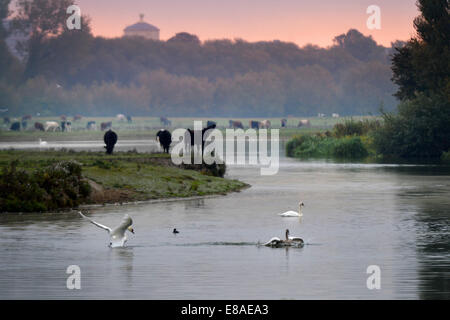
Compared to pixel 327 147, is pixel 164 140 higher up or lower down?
higher up

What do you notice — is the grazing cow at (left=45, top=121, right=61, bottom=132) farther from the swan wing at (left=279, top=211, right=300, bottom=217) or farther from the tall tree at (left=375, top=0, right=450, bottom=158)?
the swan wing at (left=279, top=211, right=300, bottom=217)

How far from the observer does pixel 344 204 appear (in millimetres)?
37781

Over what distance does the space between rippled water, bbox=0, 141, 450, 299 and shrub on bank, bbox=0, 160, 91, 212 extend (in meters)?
1.23

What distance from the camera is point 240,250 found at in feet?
81.9

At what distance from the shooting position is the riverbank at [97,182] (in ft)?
115

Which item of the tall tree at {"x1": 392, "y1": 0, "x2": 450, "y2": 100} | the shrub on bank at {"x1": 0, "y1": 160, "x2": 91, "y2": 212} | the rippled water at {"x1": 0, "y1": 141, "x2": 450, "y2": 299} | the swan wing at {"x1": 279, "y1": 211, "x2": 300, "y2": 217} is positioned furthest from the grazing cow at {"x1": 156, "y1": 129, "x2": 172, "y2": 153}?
the tall tree at {"x1": 392, "y1": 0, "x2": 450, "y2": 100}

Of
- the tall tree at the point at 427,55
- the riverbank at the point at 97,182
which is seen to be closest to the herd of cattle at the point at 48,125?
the tall tree at the point at 427,55

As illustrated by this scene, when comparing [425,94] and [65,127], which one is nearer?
[425,94]

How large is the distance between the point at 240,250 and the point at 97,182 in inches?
617

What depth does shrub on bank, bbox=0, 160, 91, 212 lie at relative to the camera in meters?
34.5

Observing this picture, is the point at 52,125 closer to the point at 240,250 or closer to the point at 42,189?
the point at 42,189

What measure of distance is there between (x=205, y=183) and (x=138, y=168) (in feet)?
10.5

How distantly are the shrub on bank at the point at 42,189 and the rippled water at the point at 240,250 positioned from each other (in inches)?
48.6

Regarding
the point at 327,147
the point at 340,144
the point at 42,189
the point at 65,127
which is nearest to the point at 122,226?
the point at 42,189
